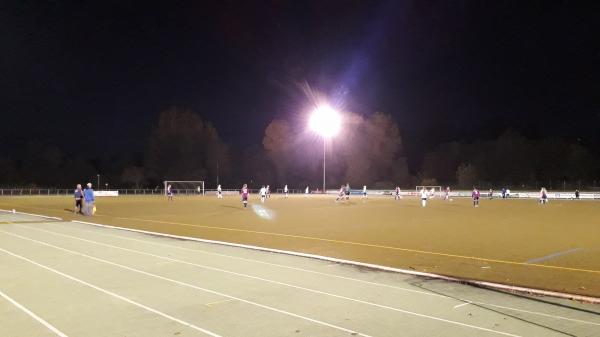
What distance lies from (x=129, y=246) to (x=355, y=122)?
77392 millimetres

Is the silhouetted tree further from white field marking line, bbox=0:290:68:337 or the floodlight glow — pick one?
white field marking line, bbox=0:290:68:337

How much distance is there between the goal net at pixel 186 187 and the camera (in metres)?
72.9

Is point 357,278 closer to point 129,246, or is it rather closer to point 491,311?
point 491,311

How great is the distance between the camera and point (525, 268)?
10547 millimetres

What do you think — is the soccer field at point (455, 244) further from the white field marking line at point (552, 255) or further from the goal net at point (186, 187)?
the goal net at point (186, 187)

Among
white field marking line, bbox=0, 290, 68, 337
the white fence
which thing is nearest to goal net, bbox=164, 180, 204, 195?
the white fence

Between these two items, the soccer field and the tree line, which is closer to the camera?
the soccer field

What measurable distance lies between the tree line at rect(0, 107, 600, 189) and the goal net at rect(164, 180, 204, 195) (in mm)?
5630

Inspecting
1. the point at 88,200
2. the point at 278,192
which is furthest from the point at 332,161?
the point at 88,200

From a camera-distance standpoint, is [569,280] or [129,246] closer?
[569,280]

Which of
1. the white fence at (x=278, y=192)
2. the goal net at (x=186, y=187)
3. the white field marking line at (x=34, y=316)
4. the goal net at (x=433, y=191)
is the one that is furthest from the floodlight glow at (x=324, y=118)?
the white field marking line at (x=34, y=316)

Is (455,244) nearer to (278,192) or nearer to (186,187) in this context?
(186,187)

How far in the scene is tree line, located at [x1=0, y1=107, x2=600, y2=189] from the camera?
80.8m

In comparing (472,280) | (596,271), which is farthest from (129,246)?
(596,271)
